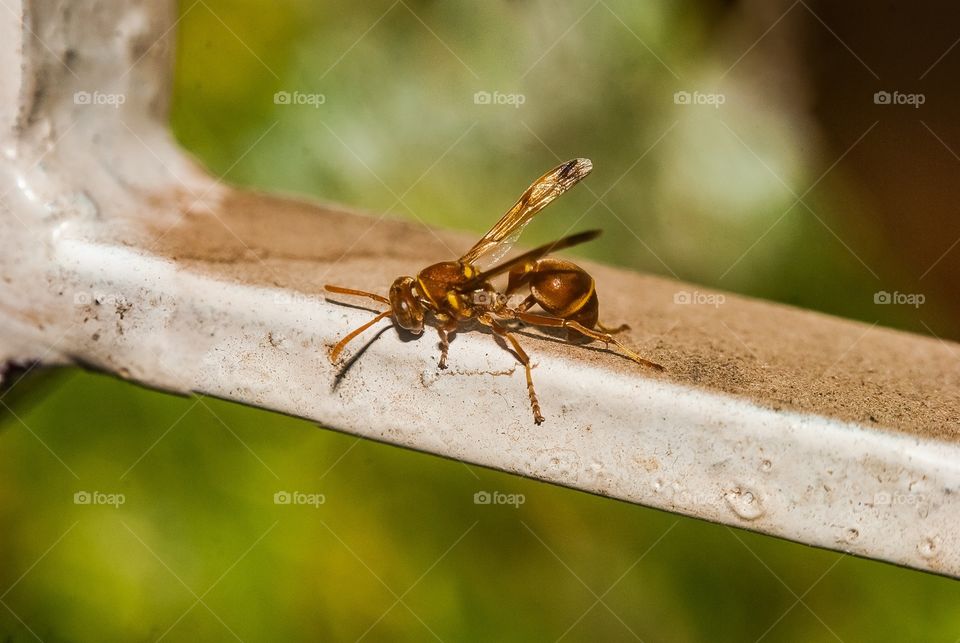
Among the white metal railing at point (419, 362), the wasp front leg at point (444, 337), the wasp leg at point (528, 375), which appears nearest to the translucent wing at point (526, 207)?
the white metal railing at point (419, 362)

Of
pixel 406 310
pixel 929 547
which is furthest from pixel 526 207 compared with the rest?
pixel 929 547

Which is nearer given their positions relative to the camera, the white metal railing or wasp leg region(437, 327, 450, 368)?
the white metal railing

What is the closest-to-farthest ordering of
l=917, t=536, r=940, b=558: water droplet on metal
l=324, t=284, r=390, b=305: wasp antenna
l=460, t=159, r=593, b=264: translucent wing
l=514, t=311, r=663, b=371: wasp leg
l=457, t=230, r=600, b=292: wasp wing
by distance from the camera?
l=457, t=230, r=600, b=292: wasp wing < l=917, t=536, r=940, b=558: water droplet on metal < l=324, t=284, r=390, b=305: wasp antenna < l=514, t=311, r=663, b=371: wasp leg < l=460, t=159, r=593, b=264: translucent wing

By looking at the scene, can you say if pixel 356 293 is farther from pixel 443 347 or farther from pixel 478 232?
pixel 478 232

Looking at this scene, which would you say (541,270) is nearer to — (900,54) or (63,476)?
(63,476)

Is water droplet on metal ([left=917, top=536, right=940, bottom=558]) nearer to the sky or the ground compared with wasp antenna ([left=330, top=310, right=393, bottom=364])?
nearer to the ground

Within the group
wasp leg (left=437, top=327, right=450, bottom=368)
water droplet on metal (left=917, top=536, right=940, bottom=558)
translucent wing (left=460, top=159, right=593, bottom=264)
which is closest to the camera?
water droplet on metal (left=917, top=536, right=940, bottom=558)

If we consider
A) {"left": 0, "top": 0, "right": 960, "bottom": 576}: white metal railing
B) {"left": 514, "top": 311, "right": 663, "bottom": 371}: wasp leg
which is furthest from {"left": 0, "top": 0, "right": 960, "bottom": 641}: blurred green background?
{"left": 514, "top": 311, "right": 663, "bottom": 371}: wasp leg

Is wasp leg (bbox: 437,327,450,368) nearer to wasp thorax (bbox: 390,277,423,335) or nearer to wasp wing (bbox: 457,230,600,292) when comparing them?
wasp thorax (bbox: 390,277,423,335)
